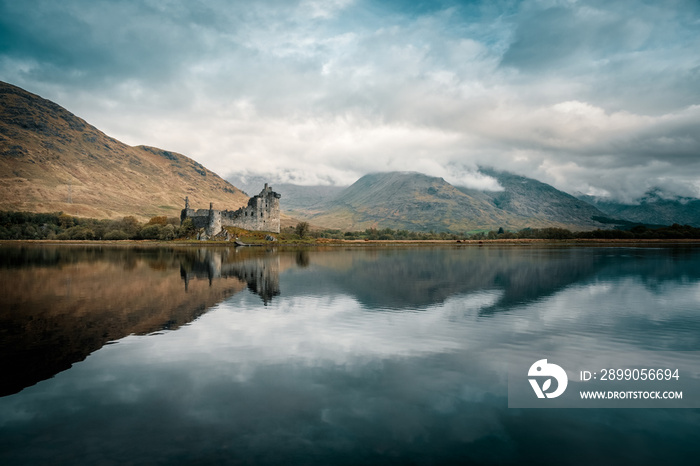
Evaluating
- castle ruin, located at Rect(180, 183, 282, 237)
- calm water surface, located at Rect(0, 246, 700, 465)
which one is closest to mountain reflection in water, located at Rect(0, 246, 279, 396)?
calm water surface, located at Rect(0, 246, 700, 465)

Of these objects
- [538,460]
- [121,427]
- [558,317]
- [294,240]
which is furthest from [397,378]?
[294,240]

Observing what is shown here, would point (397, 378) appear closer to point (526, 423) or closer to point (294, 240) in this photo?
point (526, 423)

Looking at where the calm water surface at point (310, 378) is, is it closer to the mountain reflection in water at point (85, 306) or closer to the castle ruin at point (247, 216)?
the mountain reflection in water at point (85, 306)

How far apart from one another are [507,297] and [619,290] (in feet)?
28.4

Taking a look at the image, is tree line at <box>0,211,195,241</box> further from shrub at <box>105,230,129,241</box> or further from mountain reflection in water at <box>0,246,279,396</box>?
mountain reflection in water at <box>0,246,279,396</box>

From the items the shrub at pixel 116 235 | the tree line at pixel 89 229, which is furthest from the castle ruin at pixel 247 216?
the shrub at pixel 116 235

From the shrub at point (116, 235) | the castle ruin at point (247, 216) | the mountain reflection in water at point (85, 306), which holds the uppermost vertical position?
the castle ruin at point (247, 216)

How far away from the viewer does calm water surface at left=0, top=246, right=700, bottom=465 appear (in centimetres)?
666

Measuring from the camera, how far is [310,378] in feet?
32.1
